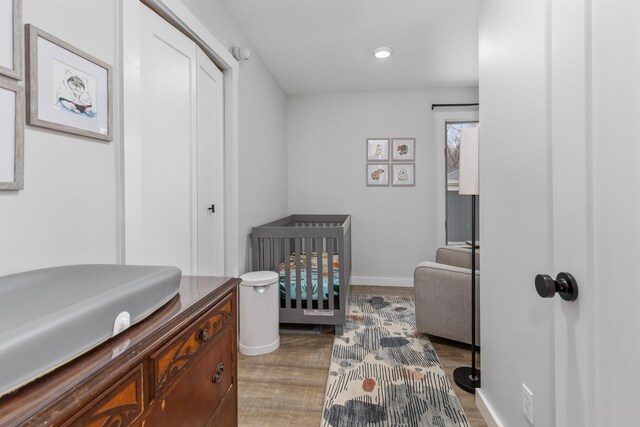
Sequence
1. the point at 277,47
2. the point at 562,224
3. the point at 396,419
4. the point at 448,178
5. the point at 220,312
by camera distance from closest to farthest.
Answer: the point at 562,224, the point at 220,312, the point at 396,419, the point at 277,47, the point at 448,178

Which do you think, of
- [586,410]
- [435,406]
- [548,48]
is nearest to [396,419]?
[435,406]

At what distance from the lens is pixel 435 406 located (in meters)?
1.66

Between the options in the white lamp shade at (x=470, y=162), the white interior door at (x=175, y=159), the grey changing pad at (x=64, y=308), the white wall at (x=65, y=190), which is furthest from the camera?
the white lamp shade at (x=470, y=162)

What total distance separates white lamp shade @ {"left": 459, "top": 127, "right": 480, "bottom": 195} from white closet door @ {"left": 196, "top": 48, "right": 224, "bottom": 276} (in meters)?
1.55

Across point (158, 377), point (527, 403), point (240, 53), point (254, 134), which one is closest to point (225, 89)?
point (240, 53)

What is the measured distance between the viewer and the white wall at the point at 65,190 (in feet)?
2.79

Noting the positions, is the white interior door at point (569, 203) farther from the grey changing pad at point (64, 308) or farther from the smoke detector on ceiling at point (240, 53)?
the smoke detector on ceiling at point (240, 53)

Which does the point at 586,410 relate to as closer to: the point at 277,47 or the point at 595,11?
the point at 595,11

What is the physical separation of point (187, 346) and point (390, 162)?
11.6ft

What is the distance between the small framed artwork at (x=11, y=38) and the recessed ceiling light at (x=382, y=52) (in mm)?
2535

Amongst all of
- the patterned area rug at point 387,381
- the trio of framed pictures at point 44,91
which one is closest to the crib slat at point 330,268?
the patterned area rug at point 387,381

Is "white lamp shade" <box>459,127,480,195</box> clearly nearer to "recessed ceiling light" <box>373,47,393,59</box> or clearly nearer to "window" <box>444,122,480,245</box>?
"recessed ceiling light" <box>373,47,393,59</box>

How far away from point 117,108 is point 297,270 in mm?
1669

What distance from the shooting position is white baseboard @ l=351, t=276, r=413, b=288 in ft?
12.9
